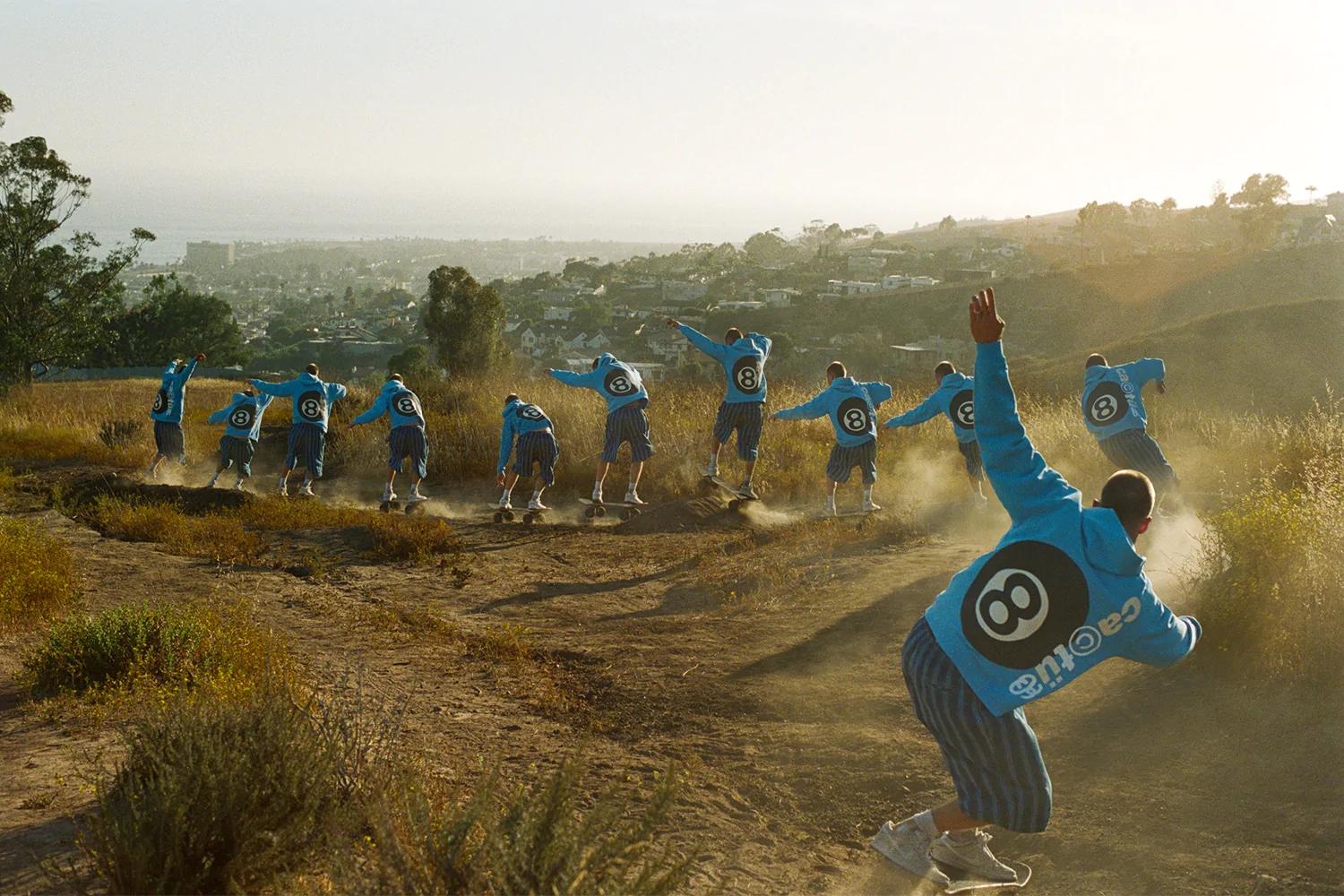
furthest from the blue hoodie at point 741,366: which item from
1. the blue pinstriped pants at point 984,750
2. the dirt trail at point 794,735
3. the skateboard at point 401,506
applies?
the blue pinstriped pants at point 984,750

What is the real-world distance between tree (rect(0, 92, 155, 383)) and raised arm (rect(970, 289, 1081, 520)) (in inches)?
1231

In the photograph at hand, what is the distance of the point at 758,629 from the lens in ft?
27.8

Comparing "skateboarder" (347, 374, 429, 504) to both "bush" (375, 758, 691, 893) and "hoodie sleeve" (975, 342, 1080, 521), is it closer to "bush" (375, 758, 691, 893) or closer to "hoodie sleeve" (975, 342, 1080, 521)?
"bush" (375, 758, 691, 893)

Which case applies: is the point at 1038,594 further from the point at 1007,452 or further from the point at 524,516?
the point at 524,516

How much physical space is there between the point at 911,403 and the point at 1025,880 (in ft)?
49.4

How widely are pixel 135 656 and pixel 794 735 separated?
4.00m

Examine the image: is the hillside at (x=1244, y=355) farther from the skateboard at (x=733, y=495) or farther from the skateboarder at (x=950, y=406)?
the skateboarder at (x=950, y=406)

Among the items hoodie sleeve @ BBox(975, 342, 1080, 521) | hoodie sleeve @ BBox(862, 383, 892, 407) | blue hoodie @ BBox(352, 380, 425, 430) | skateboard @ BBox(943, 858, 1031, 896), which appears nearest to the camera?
hoodie sleeve @ BBox(975, 342, 1080, 521)

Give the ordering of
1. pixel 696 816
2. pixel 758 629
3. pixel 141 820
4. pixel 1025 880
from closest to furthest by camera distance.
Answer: pixel 141 820, pixel 1025 880, pixel 696 816, pixel 758 629

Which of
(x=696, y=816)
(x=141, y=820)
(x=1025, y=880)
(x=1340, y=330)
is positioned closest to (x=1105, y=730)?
(x=1025, y=880)

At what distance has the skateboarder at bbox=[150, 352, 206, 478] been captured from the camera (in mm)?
16094

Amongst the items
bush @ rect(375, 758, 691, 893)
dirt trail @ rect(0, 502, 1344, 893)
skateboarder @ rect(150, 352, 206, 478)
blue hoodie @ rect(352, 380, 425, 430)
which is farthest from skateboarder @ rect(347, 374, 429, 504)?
bush @ rect(375, 758, 691, 893)

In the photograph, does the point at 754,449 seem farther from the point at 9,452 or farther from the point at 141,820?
the point at 9,452

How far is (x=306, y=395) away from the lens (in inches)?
597
